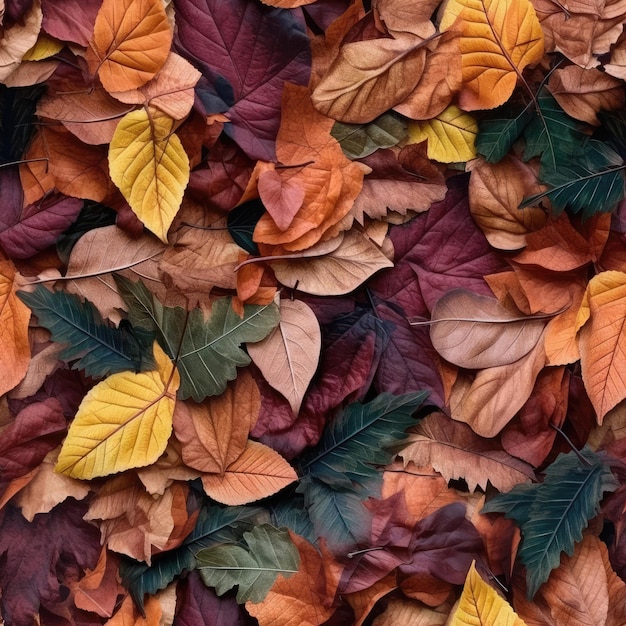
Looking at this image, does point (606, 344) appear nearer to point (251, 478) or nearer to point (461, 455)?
point (461, 455)

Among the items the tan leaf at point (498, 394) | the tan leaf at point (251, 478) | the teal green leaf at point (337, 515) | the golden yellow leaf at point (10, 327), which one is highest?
the golden yellow leaf at point (10, 327)

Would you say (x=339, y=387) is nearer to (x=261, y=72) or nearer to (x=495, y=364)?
(x=495, y=364)

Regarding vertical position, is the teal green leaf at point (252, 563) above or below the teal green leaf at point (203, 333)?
below

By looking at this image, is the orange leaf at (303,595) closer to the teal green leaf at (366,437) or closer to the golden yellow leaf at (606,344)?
the teal green leaf at (366,437)

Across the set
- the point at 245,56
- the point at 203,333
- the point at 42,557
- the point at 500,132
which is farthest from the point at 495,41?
the point at 42,557

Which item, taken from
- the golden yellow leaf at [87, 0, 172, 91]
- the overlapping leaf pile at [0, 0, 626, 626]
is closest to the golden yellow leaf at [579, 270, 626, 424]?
the overlapping leaf pile at [0, 0, 626, 626]

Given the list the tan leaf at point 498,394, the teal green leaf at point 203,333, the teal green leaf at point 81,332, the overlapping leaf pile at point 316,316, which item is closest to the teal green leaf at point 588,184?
the overlapping leaf pile at point 316,316
